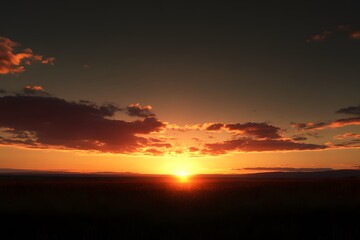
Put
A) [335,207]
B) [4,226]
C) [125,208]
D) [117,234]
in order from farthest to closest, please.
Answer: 1. [335,207]
2. [125,208]
3. [4,226]
4. [117,234]

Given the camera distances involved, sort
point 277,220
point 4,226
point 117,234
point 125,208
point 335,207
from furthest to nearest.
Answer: point 335,207 → point 125,208 → point 277,220 → point 4,226 → point 117,234

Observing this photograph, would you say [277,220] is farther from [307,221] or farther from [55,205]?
[55,205]

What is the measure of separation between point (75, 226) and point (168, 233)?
11.6ft

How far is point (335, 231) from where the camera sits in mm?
14352

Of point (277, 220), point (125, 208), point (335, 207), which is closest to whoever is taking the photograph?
point (277, 220)

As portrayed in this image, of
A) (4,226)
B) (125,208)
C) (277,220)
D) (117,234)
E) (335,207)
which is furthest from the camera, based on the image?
(335,207)

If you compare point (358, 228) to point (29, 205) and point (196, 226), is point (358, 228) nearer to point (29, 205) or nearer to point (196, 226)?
point (196, 226)

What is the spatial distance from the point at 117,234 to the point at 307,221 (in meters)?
7.87

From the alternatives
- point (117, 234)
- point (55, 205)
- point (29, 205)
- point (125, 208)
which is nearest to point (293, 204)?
point (125, 208)

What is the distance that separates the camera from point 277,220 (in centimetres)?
1568

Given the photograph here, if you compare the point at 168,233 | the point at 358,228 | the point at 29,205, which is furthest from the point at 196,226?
the point at 29,205

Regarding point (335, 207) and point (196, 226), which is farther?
point (335, 207)

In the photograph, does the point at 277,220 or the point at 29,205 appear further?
the point at 29,205

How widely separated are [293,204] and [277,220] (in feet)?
11.2
